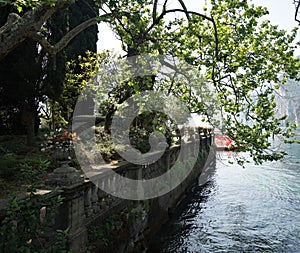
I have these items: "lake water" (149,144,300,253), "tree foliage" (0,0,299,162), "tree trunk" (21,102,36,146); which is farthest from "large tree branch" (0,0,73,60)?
"lake water" (149,144,300,253)

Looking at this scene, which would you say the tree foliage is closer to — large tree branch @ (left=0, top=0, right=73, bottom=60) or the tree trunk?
large tree branch @ (left=0, top=0, right=73, bottom=60)

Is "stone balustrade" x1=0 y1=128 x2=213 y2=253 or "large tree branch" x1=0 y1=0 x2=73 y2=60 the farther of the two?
"large tree branch" x1=0 y1=0 x2=73 y2=60

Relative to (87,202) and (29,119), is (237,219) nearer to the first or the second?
(87,202)

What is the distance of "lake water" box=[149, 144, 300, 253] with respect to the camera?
8.19 m

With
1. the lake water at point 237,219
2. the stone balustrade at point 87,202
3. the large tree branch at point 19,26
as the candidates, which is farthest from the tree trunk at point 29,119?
the lake water at point 237,219

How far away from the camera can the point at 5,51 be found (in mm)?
5672

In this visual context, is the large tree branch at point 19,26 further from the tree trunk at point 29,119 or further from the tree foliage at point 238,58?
the tree trunk at point 29,119

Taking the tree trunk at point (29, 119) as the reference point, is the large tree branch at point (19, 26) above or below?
above

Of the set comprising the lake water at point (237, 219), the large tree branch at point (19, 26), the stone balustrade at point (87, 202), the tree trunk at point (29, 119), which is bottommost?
the lake water at point (237, 219)

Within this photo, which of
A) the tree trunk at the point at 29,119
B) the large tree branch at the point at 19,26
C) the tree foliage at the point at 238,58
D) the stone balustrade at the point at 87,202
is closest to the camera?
the stone balustrade at the point at 87,202

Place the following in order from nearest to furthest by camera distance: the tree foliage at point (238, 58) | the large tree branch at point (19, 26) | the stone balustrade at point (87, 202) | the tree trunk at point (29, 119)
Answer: the stone balustrade at point (87, 202)
the large tree branch at point (19, 26)
the tree foliage at point (238, 58)
the tree trunk at point (29, 119)

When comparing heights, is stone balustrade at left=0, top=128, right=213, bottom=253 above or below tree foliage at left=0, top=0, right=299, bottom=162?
below

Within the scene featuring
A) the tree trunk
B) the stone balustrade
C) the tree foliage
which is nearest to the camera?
the stone balustrade

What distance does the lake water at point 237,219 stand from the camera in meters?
8.19
